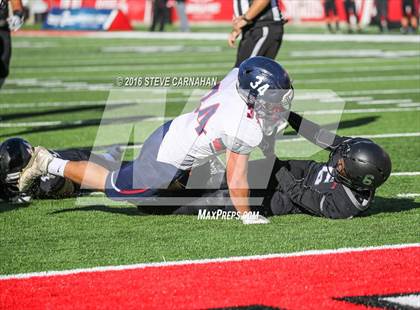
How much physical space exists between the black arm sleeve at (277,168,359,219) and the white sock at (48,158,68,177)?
4.55 ft

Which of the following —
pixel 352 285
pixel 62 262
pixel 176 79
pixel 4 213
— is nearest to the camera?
pixel 352 285

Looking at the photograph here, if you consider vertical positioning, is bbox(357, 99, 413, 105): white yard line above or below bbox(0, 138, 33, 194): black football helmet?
below

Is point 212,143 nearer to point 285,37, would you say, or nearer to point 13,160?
point 13,160

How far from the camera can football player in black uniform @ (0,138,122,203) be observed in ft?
20.1

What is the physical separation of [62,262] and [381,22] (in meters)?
23.3

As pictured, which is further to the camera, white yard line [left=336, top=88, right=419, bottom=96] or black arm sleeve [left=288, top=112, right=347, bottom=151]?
white yard line [left=336, top=88, right=419, bottom=96]

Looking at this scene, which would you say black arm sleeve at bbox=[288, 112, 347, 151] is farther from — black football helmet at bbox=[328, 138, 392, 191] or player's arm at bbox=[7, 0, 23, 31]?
player's arm at bbox=[7, 0, 23, 31]

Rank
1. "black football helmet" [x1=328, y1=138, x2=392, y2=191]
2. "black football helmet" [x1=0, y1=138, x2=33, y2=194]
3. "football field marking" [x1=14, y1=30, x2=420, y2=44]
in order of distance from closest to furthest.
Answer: "black football helmet" [x1=328, y1=138, x2=392, y2=191] < "black football helmet" [x1=0, y1=138, x2=33, y2=194] < "football field marking" [x1=14, y1=30, x2=420, y2=44]

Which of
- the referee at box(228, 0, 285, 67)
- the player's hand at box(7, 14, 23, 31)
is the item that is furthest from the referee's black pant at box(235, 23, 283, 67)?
the player's hand at box(7, 14, 23, 31)

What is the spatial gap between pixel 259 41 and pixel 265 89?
10.1ft

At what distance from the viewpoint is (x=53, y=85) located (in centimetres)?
1470

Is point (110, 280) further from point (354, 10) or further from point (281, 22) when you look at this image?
point (354, 10)

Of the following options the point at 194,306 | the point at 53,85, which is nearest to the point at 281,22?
the point at 194,306

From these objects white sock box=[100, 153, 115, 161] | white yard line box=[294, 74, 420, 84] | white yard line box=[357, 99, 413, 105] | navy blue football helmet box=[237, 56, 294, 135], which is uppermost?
navy blue football helmet box=[237, 56, 294, 135]
